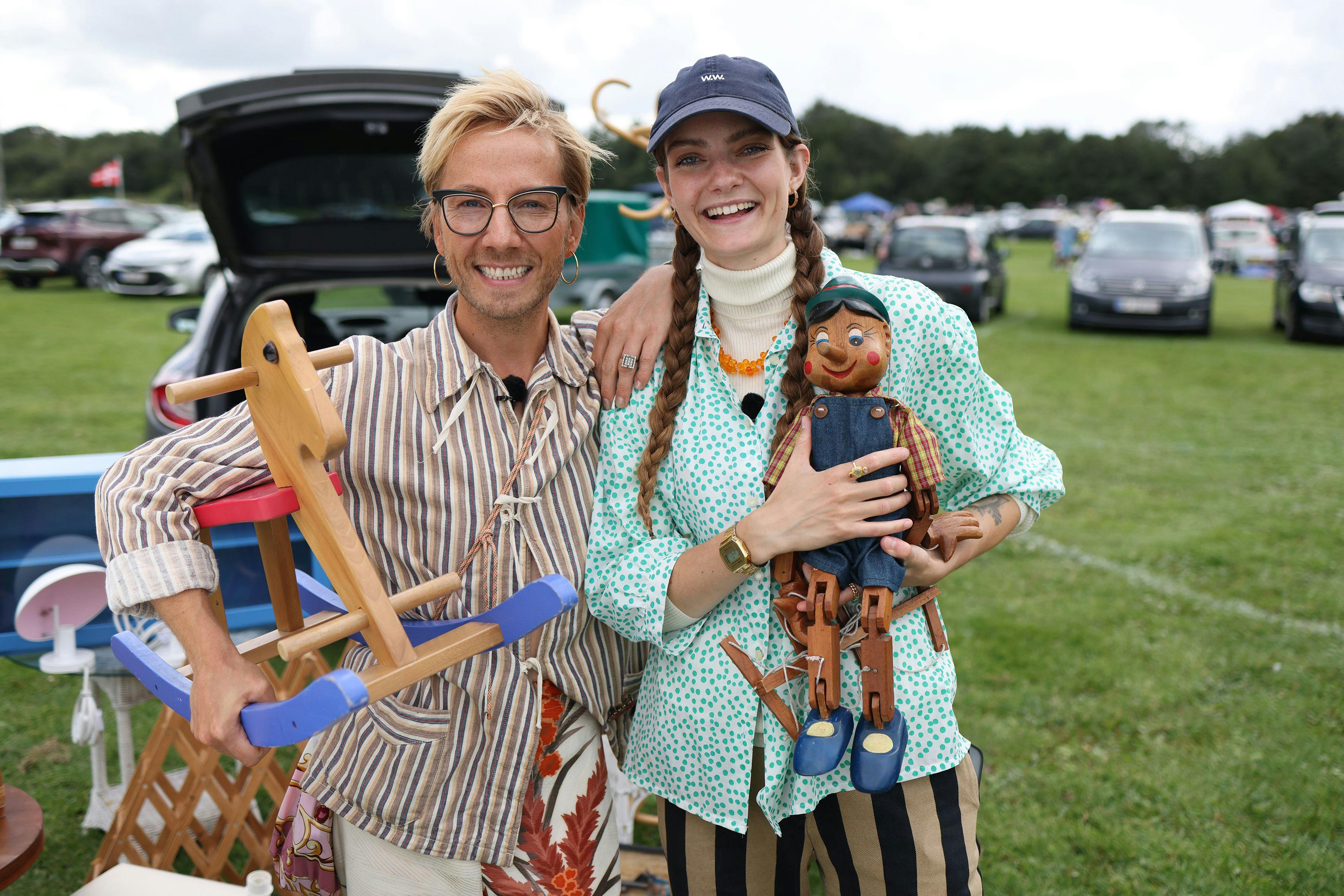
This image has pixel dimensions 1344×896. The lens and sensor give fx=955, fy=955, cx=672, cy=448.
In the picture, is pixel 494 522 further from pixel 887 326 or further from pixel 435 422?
pixel 887 326

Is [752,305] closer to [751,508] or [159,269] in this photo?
[751,508]

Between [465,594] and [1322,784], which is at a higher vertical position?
[465,594]

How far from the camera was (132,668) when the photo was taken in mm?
1453

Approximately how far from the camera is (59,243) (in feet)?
58.4

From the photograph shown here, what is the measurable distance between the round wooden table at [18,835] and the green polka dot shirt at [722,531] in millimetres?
1292

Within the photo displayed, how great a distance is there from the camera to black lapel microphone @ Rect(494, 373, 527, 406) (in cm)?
171

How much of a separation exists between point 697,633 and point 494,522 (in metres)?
0.40

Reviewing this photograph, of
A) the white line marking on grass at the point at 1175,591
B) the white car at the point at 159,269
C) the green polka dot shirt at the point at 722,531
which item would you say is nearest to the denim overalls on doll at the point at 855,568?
the green polka dot shirt at the point at 722,531

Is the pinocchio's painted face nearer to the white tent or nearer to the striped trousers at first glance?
the striped trousers

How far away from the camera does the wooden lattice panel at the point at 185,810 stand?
261cm

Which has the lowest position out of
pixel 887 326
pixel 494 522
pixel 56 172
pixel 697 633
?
pixel 697 633

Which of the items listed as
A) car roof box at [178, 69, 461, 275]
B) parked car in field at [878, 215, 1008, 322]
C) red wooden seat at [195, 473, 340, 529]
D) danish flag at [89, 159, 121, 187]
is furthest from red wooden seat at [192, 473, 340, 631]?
danish flag at [89, 159, 121, 187]

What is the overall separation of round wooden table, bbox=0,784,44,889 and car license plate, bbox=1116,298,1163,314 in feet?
42.6

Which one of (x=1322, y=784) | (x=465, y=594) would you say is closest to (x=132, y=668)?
(x=465, y=594)
